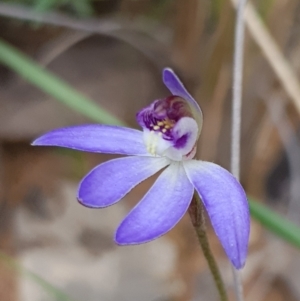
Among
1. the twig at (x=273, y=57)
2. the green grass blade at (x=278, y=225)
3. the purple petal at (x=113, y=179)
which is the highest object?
the twig at (x=273, y=57)

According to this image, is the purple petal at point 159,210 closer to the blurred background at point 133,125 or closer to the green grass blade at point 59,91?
the green grass blade at point 59,91

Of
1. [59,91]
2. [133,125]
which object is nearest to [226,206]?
[59,91]

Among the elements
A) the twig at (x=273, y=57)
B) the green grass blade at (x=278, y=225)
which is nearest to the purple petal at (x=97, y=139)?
the green grass blade at (x=278, y=225)

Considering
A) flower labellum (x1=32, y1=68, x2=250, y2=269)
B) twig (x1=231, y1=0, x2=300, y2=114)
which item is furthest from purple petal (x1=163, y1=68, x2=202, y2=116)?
twig (x1=231, y1=0, x2=300, y2=114)

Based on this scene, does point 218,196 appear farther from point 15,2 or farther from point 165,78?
point 15,2

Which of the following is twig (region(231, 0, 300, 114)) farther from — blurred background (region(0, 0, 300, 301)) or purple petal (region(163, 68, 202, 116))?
purple petal (region(163, 68, 202, 116))
